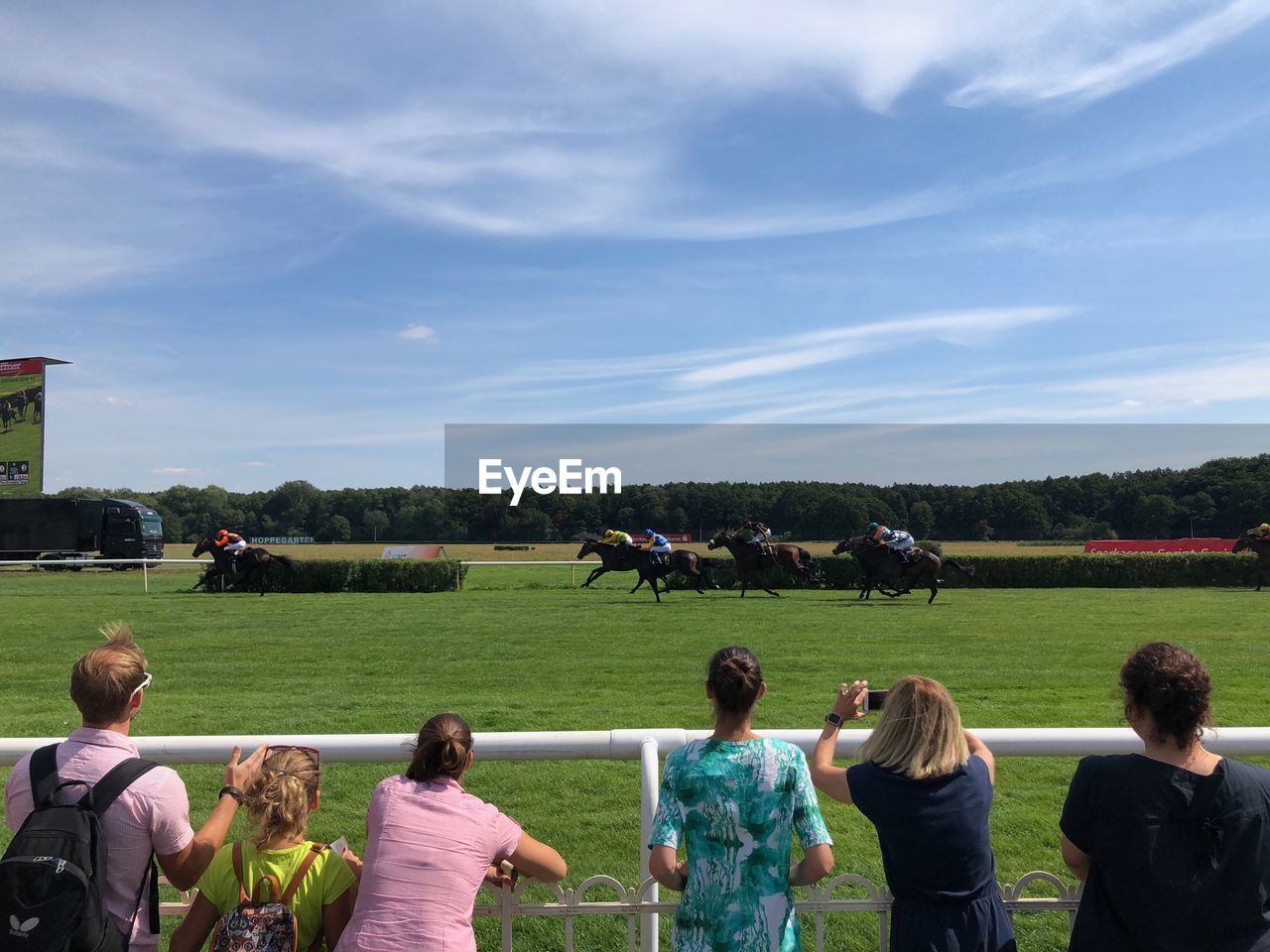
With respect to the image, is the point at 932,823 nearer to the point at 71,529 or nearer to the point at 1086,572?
the point at 1086,572

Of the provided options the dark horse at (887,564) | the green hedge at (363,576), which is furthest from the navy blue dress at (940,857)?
the green hedge at (363,576)

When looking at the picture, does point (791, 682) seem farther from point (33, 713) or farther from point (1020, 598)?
point (1020, 598)

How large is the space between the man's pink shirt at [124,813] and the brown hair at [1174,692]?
1.92 metres

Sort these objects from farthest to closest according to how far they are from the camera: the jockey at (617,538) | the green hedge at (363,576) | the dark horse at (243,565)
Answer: the green hedge at (363,576) → the jockey at (617,538) → the dark horse at (243,565)

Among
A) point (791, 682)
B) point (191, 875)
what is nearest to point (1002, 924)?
point (191, 875)

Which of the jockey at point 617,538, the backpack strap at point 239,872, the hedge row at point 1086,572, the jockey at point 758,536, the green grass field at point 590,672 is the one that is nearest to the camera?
the backpack strap at point 239,872

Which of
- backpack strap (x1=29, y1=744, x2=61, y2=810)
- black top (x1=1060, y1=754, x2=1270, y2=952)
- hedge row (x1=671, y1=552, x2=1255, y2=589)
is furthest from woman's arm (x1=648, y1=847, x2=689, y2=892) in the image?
hedge row (x1=671, y1=552, x2=1255, y2=589)

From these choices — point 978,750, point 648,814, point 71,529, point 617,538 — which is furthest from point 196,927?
point 71,529

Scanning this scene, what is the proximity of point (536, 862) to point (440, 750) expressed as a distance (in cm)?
32

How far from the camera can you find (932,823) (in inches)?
77.0

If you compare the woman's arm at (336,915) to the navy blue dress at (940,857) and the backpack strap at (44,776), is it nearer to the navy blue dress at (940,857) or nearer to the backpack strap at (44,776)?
the backpack strap at (44,776)

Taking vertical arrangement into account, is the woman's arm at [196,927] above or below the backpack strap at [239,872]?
below

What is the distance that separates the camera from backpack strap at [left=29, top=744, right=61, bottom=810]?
1.90 m

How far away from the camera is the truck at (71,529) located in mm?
32938
